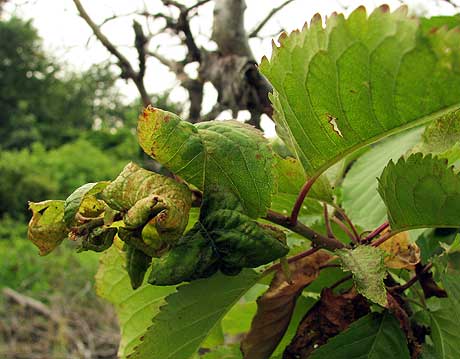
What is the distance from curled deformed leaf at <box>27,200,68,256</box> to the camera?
507 mm

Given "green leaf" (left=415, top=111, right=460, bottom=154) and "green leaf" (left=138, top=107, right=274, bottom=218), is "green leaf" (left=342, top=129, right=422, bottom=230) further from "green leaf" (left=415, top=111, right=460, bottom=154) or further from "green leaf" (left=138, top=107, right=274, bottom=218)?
"green leaf" (left=138, top=107, right=274, bottom=218)

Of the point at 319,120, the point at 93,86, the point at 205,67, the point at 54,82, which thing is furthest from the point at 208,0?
the point at 54,82

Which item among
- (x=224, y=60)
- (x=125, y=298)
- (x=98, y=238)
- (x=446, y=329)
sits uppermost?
(x=224, y=60)

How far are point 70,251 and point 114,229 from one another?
8085mm

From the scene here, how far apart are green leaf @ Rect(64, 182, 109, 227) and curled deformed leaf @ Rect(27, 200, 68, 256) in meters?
0.02

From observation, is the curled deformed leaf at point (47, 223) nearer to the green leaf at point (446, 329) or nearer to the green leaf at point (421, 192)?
the green leaf at point (421, 192)

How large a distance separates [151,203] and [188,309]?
7.5 inches

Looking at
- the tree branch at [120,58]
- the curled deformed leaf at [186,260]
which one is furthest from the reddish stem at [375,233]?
the tree branch at [120,58]

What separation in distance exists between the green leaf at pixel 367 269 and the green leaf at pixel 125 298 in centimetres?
28

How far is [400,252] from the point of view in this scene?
2.08 feet

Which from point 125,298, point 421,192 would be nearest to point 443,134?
point 421,192

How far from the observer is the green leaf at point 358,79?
1.31 feet

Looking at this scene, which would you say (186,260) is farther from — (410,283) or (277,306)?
(410,283)

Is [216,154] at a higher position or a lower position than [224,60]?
lower
